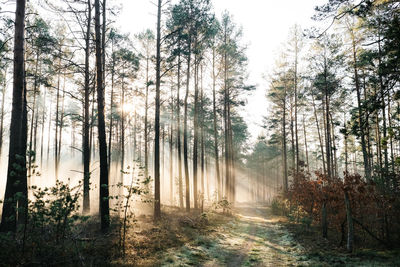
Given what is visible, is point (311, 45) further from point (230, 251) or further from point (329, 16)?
point (230, 251)

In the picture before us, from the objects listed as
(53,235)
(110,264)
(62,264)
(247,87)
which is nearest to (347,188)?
(110,264)

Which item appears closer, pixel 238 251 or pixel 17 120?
pixel 17 120

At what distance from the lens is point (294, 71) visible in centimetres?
2234

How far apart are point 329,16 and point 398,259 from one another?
7804 millimetres

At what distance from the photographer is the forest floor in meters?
7.13

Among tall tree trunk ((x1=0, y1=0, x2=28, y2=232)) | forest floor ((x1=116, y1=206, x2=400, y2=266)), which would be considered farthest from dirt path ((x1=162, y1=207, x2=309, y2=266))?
tall tree trunk ((x1=0, y1=0, x2=28, y2=232))

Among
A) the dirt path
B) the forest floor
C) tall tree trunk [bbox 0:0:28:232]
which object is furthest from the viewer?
the dirt path

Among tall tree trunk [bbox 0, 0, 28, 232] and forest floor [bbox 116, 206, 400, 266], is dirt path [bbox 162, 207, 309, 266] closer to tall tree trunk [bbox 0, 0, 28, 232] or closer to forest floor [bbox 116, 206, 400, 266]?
forest floor [bbox 116, 206, 400, 266]

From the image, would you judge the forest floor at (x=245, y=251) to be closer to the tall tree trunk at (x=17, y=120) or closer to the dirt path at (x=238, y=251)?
the dirt path at (x=238, y=251)

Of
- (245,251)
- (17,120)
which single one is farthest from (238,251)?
(17,120)

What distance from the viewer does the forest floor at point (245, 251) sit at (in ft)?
23.4

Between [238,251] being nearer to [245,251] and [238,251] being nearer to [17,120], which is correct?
[245,251]

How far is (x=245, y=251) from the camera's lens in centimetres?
902

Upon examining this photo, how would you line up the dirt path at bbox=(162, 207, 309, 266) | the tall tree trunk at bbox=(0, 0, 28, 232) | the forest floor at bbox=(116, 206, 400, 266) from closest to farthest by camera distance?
the tall tree trunk at bbox=(0, 0, 28, 232) → the forest floor at bbox=(116, 206, 400, 266) → the dirt path at bbox=(162, 207, 309, 266)
